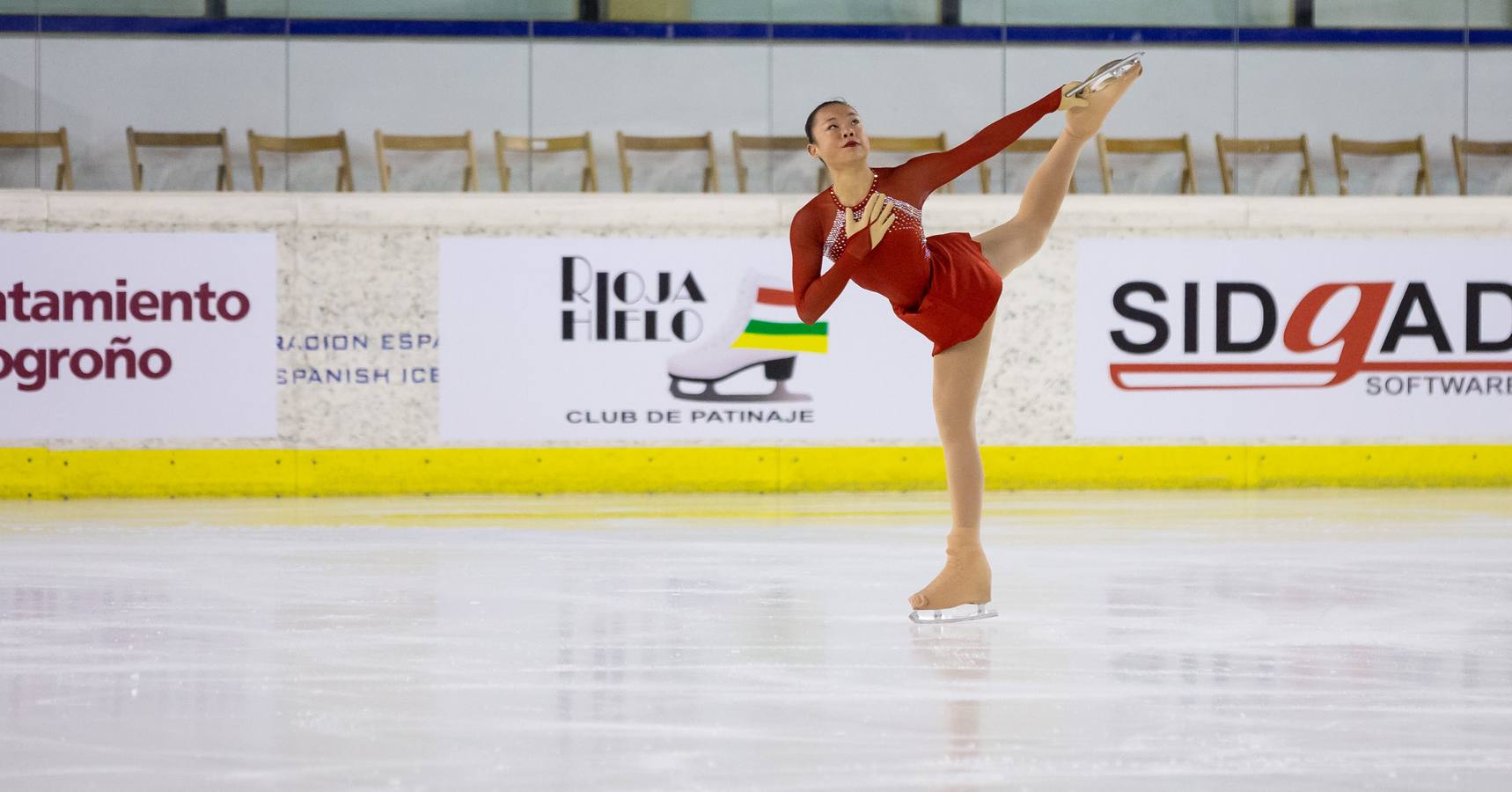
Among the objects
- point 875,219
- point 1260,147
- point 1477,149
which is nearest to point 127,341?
point 875,219

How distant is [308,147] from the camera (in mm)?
9953

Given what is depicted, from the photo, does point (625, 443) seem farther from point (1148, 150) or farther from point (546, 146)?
point (1148, 150)

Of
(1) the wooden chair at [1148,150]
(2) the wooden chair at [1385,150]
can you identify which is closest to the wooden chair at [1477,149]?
(2) the wooden chair at [1385,150]

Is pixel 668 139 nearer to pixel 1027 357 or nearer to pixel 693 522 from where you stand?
pixel 1027 357

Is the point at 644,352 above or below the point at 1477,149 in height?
below

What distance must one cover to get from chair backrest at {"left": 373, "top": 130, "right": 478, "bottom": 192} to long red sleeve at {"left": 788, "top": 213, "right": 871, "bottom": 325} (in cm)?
658

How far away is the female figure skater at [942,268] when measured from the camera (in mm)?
3723

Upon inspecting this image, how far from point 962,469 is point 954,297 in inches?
17.7

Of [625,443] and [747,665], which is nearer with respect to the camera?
[747,665]

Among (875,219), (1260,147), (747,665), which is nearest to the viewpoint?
(747,665)

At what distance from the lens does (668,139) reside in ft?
33.5

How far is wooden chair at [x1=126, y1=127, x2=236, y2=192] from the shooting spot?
9.83 metres

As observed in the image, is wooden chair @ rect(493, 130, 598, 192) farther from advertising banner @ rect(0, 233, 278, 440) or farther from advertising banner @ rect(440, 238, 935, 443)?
advertising banner @ rect(0, 233, 278, 440)

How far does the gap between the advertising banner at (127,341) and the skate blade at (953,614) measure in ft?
21.5
